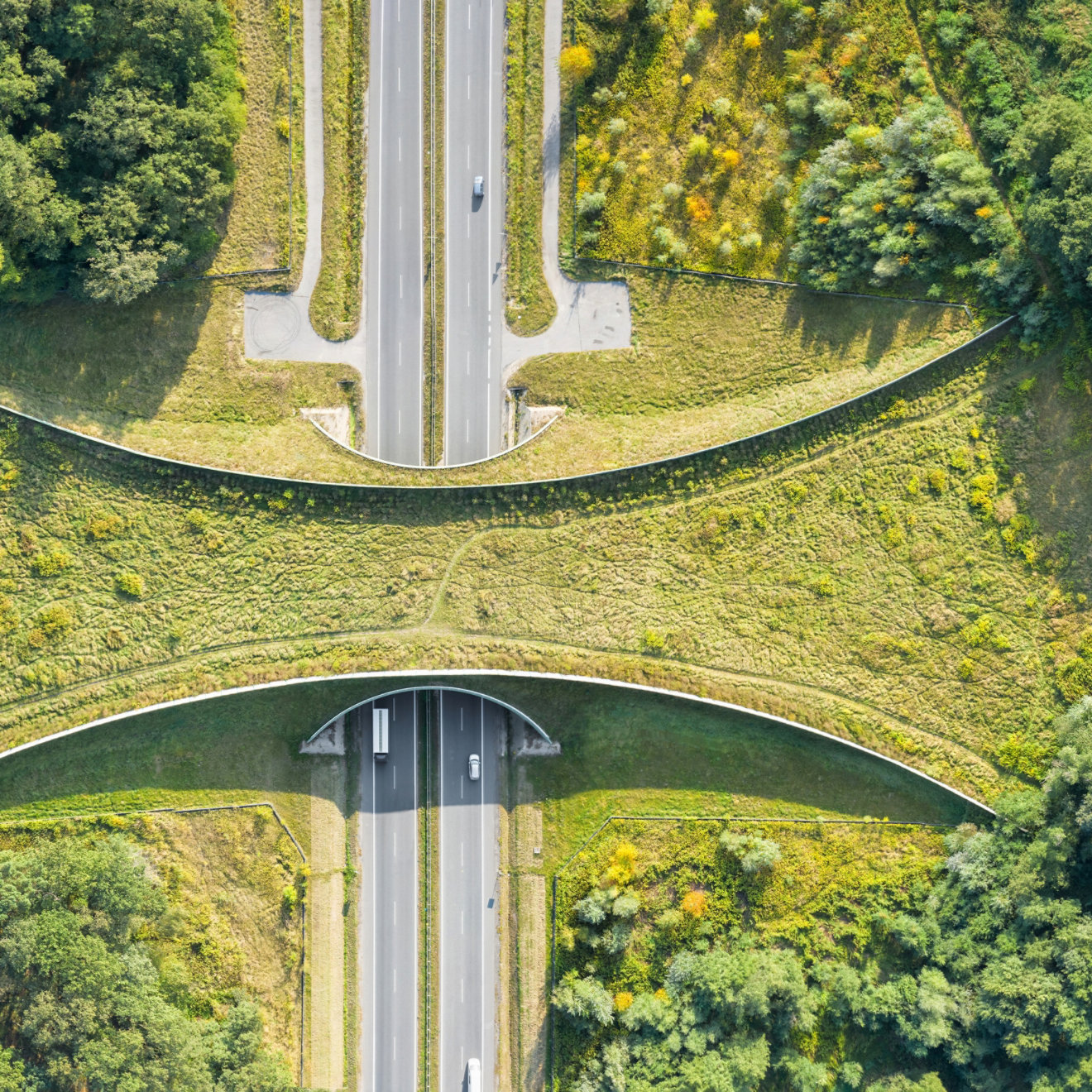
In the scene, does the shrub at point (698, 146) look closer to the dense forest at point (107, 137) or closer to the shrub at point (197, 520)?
the dense forest at point (107, 137)

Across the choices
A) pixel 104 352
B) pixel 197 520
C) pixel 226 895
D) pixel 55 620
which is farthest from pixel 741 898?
pixel 104 352

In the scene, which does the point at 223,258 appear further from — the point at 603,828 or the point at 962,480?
the point at 962,480

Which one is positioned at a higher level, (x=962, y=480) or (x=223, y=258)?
(x=223, y=258)

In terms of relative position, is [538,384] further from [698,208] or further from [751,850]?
[751,850]

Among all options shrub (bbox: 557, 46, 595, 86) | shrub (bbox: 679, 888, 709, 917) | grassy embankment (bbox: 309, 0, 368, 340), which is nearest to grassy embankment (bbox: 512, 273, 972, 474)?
grassy embankment (bbox: 309, 0, 368, 340)

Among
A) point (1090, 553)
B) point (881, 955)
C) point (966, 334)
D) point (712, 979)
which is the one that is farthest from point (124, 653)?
point (1090, 553)

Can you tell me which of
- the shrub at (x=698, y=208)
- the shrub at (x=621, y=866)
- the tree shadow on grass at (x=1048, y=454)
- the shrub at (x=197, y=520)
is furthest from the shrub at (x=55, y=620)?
the tree shadow on grass at (x=1048, y=454)

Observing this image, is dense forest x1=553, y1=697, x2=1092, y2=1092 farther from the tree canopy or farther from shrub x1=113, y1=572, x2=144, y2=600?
shrub x1=113, y1=572, x2=144, y2=600
